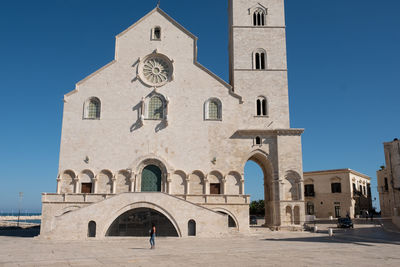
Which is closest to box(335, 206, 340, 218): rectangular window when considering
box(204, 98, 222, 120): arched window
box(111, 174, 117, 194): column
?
box(204, 98, 222, 120): arched window

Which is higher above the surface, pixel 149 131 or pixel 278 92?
pixel 278 92

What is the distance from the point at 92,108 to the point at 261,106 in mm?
15543

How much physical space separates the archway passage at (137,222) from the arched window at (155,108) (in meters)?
9.09

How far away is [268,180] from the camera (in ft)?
109

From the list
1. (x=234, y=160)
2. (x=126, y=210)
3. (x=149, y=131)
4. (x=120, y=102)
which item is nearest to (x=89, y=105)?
(x=120, y=102)

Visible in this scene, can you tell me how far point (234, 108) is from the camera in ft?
104

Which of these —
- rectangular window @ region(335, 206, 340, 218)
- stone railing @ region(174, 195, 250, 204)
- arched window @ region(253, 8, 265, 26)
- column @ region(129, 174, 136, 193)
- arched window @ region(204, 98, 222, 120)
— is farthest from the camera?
rectangular window @ region(335, 206, 340, 218)

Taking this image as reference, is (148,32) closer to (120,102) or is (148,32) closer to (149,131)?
(120,102)

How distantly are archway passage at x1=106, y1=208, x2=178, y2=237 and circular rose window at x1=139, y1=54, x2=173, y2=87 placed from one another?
473 inches

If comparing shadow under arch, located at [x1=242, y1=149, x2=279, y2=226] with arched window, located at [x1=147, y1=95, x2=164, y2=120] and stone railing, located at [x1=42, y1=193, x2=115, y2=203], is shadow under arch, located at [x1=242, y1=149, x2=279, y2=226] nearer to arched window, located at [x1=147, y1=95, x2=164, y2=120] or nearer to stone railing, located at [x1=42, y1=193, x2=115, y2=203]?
arched window, located at [x1=147, y1=95, x2=164, y2=120]

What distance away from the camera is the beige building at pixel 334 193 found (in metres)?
50.8

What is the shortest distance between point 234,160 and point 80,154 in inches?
526

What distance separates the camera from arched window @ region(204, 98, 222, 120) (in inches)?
1243

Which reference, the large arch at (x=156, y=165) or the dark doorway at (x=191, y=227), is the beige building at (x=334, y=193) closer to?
the large arch at (x=156, y=165)
